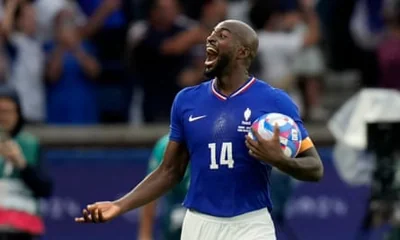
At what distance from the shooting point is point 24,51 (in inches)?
571

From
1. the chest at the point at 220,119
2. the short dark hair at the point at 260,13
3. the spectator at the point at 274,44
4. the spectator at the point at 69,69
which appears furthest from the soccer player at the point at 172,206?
the short dark hair at the point at 260,13

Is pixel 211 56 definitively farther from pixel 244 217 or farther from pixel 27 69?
pixel 27 69

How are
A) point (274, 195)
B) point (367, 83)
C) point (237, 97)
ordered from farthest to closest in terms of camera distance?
1. point (367, 83)
2. point (274, 195)
3. point (237, 97)

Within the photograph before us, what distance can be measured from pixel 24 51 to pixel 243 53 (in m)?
6.72

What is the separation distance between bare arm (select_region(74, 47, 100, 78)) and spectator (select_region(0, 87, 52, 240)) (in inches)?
120

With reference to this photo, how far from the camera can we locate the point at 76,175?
1485cm

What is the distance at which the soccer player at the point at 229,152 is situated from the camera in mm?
8047

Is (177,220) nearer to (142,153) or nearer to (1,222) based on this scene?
(1,222)

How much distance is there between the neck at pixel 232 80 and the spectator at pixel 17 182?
3.42 m

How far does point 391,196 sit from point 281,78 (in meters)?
2.33

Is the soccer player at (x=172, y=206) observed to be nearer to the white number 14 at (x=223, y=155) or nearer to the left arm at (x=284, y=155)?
the white number 14 at (x=223, y=155)

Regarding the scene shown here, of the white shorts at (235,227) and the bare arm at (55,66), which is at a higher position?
the bare arm at (55,66)

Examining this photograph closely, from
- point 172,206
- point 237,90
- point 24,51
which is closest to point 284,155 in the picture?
point 237,90

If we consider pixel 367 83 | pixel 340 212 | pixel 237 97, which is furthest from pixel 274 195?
pixel 237 97
